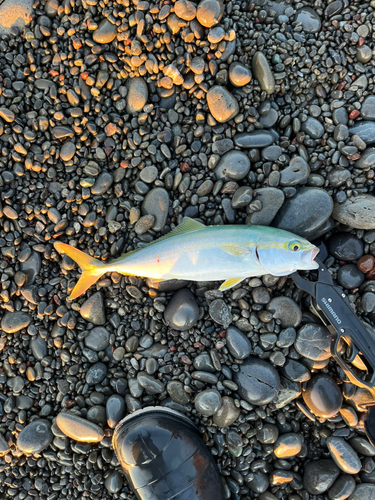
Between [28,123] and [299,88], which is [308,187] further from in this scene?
[28,123]

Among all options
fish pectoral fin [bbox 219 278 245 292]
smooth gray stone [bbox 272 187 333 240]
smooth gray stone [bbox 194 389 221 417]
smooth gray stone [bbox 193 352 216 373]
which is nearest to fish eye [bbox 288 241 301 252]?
smooth gray stone [bbox 272 187 333 240]

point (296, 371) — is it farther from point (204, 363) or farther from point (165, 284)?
point (165, 284)

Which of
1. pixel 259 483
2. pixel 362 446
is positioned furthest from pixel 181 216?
pixel 362 446

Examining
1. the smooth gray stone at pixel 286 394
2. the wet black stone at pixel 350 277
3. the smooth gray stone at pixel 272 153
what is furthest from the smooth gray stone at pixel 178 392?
the smooth gray stone at pixel 272 153

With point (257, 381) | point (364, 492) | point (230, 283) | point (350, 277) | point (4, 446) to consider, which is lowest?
point (364, 492)

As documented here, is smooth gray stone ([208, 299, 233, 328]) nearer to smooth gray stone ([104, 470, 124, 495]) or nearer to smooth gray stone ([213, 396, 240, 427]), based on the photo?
smooth gray stone ([213, 396, 240, 427])

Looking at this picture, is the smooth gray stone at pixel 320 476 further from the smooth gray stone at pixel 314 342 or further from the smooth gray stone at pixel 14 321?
the smooth gray stone at pixel 14 321

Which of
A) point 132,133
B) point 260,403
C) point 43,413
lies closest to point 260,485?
point 260,403
